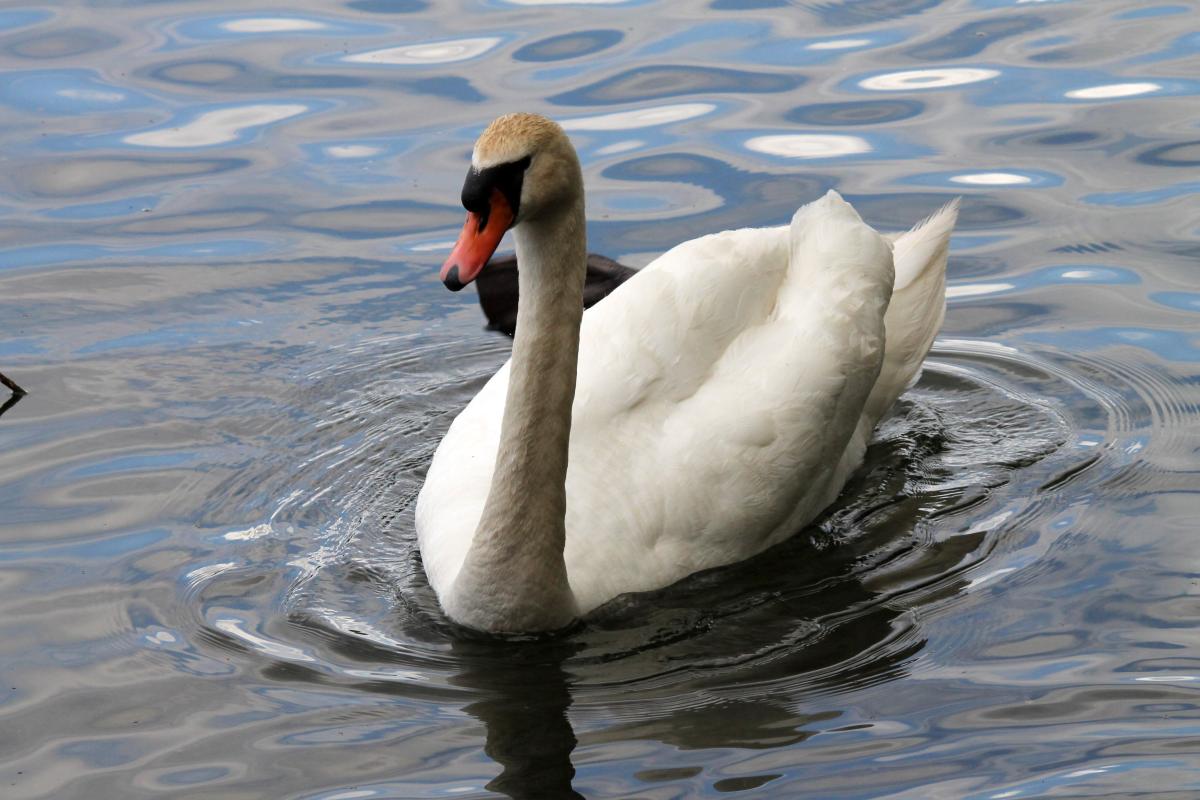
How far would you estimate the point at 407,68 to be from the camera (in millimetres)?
12352

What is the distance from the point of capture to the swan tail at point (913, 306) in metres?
7.96

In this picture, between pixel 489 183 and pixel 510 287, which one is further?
pixel 510 287

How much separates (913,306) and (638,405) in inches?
69.8

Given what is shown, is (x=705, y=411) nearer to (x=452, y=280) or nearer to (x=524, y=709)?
(x=524, y=709)

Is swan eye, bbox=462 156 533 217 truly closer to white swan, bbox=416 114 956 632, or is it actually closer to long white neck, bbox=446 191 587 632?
white swan, bbox=416 114 956 632

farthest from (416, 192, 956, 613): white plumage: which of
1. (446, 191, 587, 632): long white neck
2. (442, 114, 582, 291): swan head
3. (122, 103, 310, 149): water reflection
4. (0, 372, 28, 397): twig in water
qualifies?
(122, 103, 310, 149): water reflection

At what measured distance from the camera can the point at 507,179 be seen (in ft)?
18.5

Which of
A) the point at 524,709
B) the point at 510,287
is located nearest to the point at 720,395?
the point at 524,709

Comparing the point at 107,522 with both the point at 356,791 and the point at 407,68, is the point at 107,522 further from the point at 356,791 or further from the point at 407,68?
the point at 407,68

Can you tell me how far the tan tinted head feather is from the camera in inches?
221

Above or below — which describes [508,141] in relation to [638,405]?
above

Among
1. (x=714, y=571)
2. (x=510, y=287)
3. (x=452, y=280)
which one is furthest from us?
(x=510, y=287)

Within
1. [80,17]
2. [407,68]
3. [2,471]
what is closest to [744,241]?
[2,471]

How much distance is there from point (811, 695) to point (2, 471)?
3.66 meters
